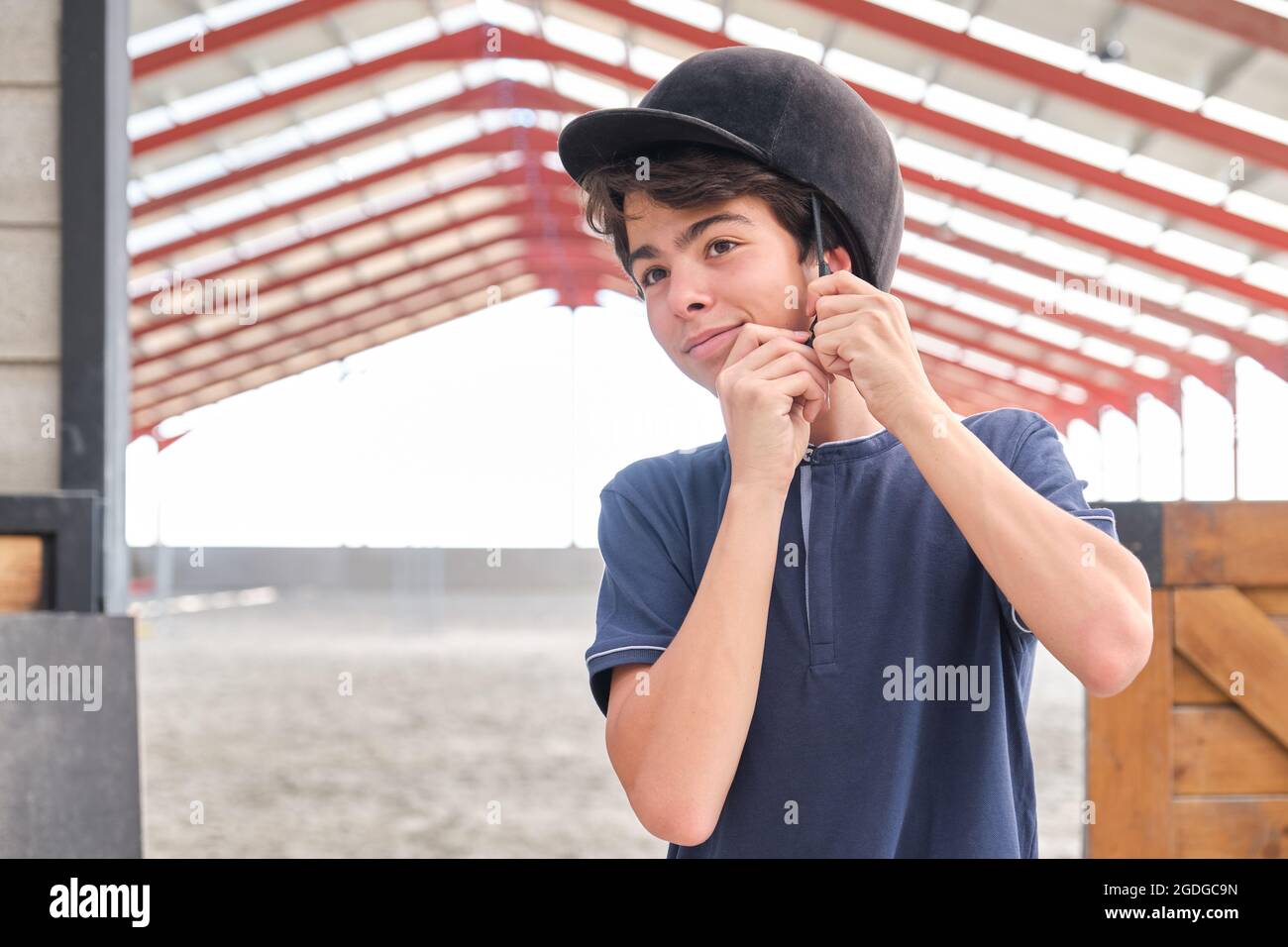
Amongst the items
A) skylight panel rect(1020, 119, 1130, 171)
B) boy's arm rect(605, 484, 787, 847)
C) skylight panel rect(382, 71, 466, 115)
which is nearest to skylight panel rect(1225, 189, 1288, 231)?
skylight panel rect(1020, 119, 1130, 171)

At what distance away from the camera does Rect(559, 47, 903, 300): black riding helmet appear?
0.89 meters

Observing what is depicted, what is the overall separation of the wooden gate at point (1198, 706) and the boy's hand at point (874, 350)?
107cm

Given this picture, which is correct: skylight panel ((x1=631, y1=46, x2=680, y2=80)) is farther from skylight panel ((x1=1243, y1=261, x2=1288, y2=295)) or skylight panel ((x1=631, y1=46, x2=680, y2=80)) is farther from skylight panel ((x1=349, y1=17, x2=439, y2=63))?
skylight panel ((x1=1243, y1=261, x2=1288, y2=295))

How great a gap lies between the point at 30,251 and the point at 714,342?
1668mm

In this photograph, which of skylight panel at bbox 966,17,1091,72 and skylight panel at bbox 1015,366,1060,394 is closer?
skylight panel at bbox 966,17,1091,72

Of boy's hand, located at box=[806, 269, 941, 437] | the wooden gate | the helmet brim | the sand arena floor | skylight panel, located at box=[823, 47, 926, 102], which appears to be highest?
skylight panel, located at box=[823, 47, 926, 102]

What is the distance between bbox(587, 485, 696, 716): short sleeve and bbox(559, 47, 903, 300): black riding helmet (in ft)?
0.97

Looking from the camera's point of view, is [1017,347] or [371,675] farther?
[1017,347]

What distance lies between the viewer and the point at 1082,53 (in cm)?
759

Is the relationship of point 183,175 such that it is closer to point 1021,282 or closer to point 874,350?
point 1021,282

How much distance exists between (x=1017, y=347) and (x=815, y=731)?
608 inches

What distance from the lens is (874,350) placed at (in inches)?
32.3
